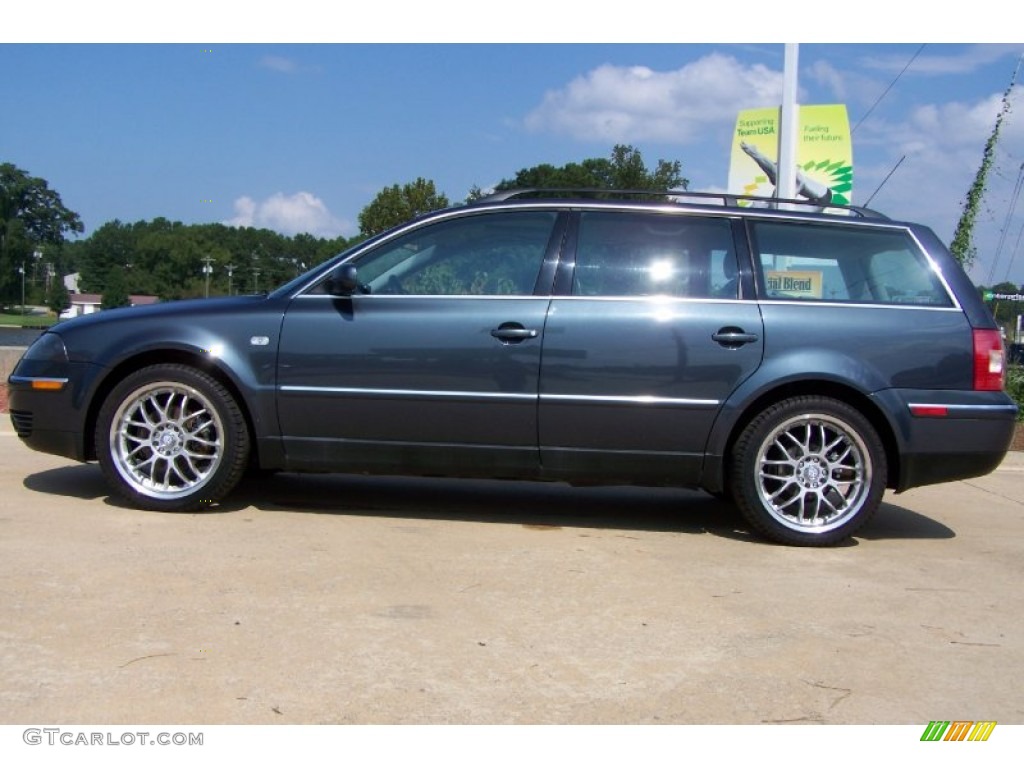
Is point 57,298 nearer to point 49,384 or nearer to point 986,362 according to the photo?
point 49,384

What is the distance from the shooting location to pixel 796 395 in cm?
489

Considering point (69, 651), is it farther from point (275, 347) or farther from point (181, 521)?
point (275, 347)

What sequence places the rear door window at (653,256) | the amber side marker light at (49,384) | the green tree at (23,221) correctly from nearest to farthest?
1. the rear door window at (653,256)
2. the amber side marker light at (49,384)
3. the green tree at (23,221)

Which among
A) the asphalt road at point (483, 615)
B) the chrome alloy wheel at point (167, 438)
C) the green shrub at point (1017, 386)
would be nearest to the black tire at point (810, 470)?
the asphalt road at point (483, 615)

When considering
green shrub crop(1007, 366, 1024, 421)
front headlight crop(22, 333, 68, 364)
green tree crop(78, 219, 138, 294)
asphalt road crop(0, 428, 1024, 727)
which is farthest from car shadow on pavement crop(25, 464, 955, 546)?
green tree crop(78, 219, 138, 294)

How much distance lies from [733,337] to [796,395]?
445 millimetres

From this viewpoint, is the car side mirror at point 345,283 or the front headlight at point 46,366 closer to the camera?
the car side mirror at point 345,283

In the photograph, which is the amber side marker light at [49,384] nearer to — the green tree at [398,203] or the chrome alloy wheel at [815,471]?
the chrome alloy wheel at [815,471]

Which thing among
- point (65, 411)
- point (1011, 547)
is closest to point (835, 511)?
point (1011, 547)

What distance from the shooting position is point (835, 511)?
16.0 feet

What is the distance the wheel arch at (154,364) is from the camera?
4980 millimetres

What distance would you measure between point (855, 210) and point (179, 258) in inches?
876
